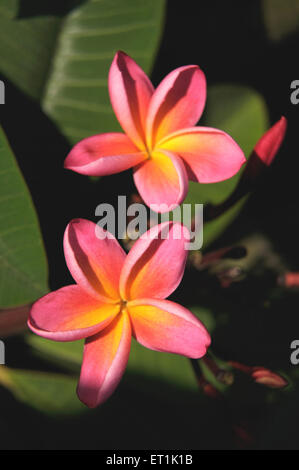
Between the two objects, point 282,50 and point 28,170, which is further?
point 282,50

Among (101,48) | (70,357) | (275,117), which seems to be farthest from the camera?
(275,117)

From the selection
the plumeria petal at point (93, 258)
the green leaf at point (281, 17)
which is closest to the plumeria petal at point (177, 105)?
the plumeria petal at point (93, 258)

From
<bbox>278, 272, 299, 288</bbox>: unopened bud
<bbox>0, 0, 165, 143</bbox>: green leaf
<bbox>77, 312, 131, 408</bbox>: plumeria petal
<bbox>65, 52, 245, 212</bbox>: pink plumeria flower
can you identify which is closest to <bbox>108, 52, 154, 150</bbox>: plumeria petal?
<bbox>65, 52, 245, 212</bbox>: pink plumeria flower

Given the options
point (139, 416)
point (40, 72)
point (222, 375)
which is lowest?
point (139, 416)

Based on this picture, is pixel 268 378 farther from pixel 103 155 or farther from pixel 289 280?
pixel 103 155

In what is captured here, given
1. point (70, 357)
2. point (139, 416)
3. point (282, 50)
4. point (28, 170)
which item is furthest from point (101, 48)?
point (282, 50)

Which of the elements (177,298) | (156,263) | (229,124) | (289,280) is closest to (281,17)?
(229,124)

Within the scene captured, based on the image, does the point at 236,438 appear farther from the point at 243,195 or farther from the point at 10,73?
the point at 10,73
